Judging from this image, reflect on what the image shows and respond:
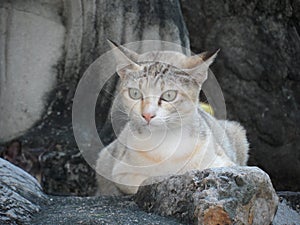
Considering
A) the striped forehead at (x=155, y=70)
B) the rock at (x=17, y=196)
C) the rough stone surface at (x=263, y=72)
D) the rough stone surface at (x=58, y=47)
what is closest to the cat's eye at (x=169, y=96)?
the striped forehead at (x=155, y=70)

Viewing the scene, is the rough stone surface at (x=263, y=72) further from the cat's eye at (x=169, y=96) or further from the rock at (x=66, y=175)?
the cat's eye at (x=169, y=96)

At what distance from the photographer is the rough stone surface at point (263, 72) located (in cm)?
639

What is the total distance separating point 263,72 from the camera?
6469 millimetres

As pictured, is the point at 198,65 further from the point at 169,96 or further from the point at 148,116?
the point at 148,116

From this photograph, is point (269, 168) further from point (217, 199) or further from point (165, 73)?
point (217, 199)

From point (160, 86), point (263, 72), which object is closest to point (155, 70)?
point (160, 86)

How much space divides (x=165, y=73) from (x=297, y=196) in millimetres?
1643

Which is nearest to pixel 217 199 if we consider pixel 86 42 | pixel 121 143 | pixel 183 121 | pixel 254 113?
pixel 183 121

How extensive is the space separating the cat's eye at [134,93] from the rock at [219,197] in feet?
2.20

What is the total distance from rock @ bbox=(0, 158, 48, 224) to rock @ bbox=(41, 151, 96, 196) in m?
1.07

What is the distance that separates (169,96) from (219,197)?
3.09 feet

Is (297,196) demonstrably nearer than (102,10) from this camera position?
Yes

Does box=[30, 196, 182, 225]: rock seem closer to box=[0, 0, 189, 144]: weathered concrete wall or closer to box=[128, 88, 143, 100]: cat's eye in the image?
box=[128, 88, 143, 100]: cat's eye

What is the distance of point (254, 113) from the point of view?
655 cm
